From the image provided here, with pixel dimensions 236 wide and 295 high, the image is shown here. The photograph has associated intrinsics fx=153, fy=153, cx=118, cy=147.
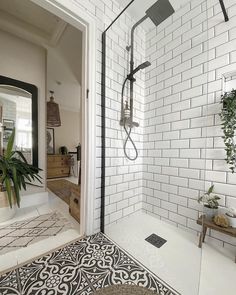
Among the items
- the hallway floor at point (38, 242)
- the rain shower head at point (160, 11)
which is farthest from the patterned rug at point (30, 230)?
the rain shower head at point (160, 11)

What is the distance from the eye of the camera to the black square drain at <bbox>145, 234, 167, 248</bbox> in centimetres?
129

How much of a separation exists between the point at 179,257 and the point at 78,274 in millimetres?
731

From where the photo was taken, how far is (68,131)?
5.25 m

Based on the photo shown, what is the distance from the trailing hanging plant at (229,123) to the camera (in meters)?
1.12

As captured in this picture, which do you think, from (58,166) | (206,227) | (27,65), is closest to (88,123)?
(206,227)

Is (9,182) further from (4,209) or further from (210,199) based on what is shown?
(210,199)

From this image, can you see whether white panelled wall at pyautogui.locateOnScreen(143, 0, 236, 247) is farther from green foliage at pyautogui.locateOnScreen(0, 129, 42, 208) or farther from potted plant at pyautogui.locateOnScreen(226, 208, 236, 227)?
green foliage at pyautogui.locateOnScreen(0, 129, 42, 208)

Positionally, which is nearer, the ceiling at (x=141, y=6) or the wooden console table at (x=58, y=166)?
the ceiling at (x=141, y=6)

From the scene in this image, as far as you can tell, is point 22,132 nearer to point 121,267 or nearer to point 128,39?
point 128,39

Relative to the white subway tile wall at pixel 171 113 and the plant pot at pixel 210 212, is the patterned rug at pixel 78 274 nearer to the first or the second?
the white subway tile wall at pixel 171 113

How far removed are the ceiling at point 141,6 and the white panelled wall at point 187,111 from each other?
0.20 ft

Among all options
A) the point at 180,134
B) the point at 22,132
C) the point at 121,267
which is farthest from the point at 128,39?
the point at 121,267

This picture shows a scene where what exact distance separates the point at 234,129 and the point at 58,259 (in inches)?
63.5

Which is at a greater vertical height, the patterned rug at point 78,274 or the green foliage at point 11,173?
the green foliage at point 11,173
